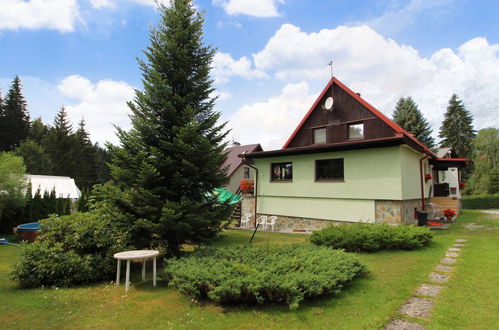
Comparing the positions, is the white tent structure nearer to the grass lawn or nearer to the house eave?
the house eave

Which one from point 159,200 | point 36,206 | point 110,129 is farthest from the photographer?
point 36,206

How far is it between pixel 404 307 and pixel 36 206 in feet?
62.1

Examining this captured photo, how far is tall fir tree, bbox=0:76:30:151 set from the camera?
39062 millimetres

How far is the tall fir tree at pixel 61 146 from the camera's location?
133 ft

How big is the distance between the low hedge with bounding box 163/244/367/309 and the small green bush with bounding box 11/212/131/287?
1.67 metres

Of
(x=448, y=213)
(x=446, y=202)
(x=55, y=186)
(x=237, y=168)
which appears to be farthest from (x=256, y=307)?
(x=237, y=168)

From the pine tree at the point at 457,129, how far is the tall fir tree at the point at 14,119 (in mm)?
62380

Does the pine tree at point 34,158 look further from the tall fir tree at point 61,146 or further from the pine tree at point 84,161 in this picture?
the pine tree at point 84,161

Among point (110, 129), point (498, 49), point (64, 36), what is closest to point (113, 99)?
point (110, 129)

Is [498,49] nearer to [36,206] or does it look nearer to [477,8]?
[477,8]

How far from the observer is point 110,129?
768 centimetres

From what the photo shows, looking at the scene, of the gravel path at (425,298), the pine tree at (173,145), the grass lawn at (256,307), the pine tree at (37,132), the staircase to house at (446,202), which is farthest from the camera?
the pine tree at (37,132)

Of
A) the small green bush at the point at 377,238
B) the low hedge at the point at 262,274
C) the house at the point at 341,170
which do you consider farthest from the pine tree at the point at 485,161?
the low hedge at the point at 262,274

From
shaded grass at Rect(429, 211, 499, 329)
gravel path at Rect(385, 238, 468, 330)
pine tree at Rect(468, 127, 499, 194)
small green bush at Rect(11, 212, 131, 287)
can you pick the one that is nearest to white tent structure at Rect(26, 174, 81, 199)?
small green bush at Rect(11, 212, 131, 287)
